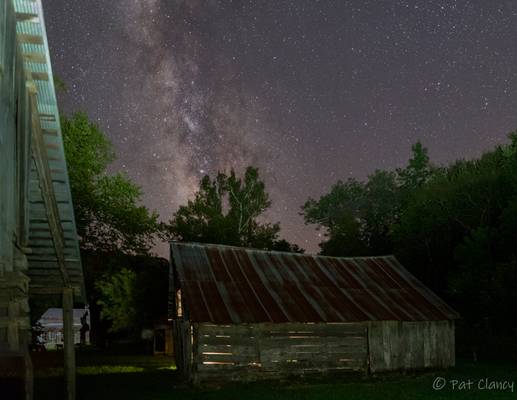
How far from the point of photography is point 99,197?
4069 cm

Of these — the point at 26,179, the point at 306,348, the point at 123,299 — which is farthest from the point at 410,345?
the point at 123,299

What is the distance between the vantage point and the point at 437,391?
60.8ft

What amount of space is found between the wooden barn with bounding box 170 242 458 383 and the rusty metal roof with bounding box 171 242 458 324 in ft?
0.16

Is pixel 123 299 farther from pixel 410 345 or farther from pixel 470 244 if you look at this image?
pixel 470 244

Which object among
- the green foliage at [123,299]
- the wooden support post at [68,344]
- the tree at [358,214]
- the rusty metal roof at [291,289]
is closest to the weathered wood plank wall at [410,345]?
the rusty metal roof at [291,289]

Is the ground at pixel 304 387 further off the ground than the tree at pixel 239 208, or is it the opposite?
the tree at pixel 239 208

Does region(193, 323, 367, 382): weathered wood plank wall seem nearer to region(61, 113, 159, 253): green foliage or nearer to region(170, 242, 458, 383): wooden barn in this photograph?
region(170, 242, 458, 383): wooden barn

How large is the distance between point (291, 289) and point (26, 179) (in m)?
16.0

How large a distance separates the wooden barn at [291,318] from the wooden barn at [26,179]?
21.2 feet

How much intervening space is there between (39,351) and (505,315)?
111ft

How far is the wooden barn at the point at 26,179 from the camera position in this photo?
24.0 feet

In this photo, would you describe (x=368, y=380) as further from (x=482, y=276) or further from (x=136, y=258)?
(x=136, y=258)

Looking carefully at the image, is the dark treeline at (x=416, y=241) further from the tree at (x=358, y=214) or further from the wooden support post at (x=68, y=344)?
the wooden support post at (x=68, y=344)

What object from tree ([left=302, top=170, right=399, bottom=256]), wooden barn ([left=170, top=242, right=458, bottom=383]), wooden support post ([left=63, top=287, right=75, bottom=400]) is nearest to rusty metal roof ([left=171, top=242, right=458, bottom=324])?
wooden barn ([left=170, top=242, right=458, bottom=383])
